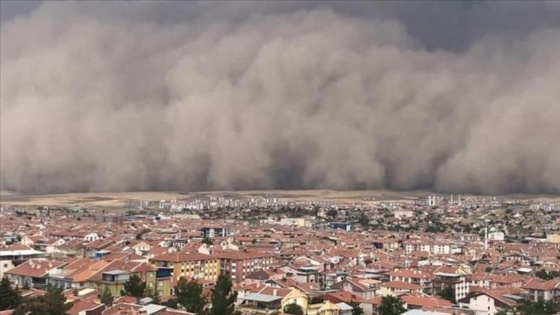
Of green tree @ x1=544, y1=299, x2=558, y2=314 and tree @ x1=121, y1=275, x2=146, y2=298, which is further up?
tree @ x1=121, y1=275, x2=146, y2=298

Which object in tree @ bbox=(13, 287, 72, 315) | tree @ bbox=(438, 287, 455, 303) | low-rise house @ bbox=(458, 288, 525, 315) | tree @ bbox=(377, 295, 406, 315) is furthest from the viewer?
tree @ bbox=(438, 287, 455, 303)

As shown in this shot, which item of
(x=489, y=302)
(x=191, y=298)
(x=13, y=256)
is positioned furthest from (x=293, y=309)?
(x=13, y=256)

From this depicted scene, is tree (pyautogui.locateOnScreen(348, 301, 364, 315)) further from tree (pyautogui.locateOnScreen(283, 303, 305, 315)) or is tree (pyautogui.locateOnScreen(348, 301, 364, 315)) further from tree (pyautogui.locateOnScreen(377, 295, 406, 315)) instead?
tree (pyautogui.locateOnScreen(283, 303, 305, 315))

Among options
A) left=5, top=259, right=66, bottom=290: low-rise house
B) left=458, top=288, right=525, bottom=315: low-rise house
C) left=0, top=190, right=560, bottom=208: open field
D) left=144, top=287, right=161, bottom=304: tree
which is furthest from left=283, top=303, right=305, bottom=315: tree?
left=0, top=190, right=560, bottom=208: open field

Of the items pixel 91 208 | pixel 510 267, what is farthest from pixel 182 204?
pixel 510 267

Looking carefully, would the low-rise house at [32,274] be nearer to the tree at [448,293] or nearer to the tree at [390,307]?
the tree at [390,307]

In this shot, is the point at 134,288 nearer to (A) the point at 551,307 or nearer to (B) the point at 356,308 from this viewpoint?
(B) the point at 356,308

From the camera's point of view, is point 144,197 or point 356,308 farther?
point 144,197
